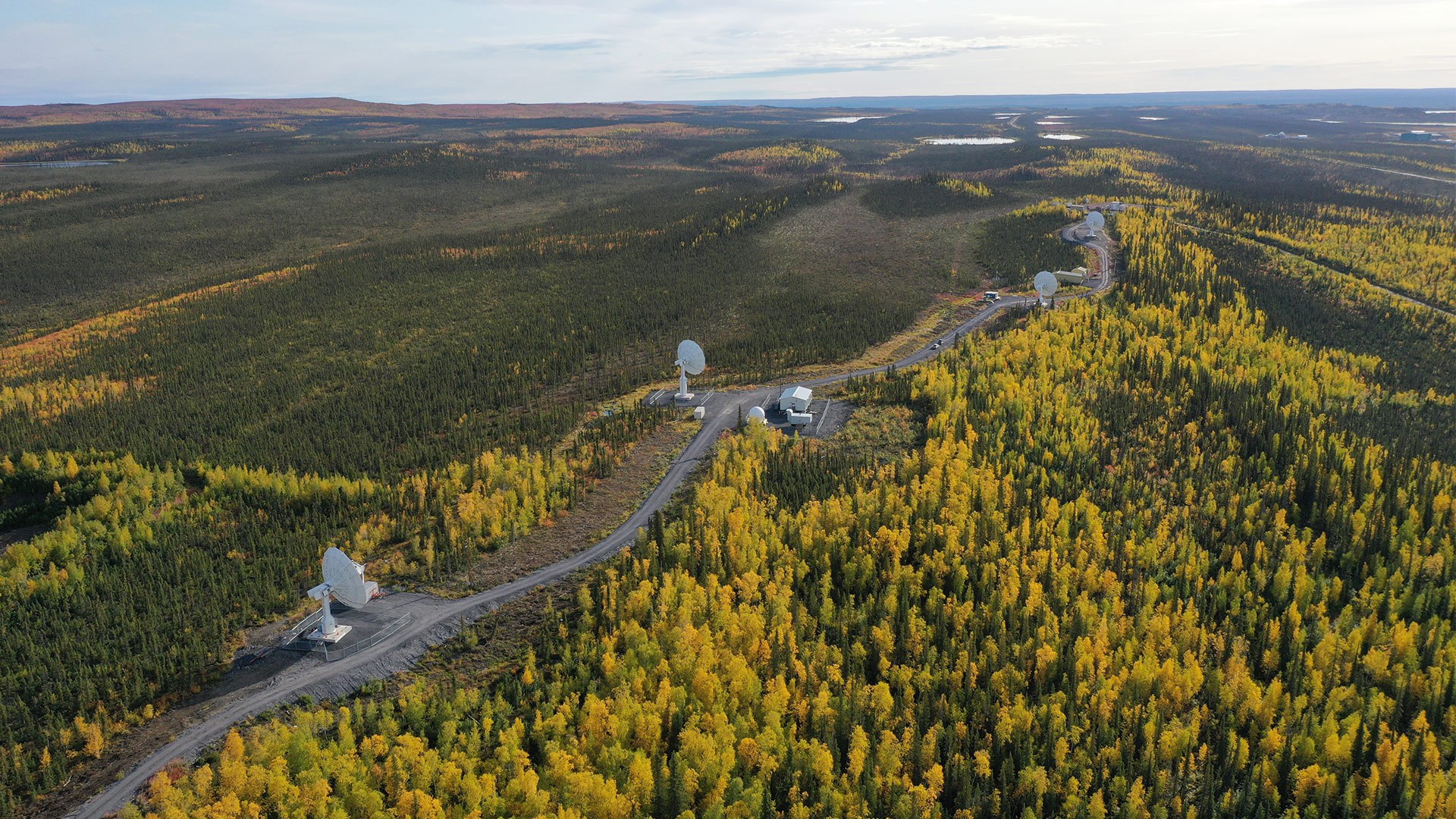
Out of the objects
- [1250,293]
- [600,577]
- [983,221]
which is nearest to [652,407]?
[600,577]

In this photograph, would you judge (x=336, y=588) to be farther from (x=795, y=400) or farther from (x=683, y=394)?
(x=795, y=400)

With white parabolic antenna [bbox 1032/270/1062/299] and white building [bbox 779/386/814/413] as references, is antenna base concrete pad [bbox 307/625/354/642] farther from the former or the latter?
white parabolic antenna [bbox 1032/270/1062/299]

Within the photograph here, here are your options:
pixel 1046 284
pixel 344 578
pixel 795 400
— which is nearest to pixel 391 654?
pixel 344 578

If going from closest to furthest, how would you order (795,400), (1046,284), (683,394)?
(795,400), (683,394), (1046,284)

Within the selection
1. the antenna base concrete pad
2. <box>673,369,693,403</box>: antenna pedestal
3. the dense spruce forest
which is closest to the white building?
the dense spruce forest

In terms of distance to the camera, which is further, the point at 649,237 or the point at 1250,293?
the point at 649,237

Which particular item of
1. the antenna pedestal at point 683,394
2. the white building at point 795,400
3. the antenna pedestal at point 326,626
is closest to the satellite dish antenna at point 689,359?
the antenna pedestal at point 683,394

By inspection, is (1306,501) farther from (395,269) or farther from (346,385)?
(395,269)
